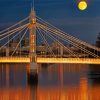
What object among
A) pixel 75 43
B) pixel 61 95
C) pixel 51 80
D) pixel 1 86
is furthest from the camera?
pixel 75 43

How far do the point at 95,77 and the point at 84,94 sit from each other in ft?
32.6

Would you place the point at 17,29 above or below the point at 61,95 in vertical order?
above

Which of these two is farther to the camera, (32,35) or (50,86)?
(32,35)

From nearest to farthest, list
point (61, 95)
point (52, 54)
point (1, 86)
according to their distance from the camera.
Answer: point (61, 95) → point (1, 86) → point (52, 54)

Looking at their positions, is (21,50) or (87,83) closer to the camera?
(87,83)

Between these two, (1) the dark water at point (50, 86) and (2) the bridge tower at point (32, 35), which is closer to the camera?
(1) the dark water at point (50, 86)

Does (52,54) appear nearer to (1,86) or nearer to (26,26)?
(26,26)

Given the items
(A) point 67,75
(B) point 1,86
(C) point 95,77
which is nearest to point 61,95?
(B) point 1,86

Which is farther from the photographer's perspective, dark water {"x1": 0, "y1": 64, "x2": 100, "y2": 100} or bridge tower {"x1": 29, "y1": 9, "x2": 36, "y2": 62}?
bridge tower {"x1": 29, "y1": 9, "x2": 36, "y2": 62}

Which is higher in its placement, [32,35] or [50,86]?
[32,35]

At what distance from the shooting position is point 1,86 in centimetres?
4350

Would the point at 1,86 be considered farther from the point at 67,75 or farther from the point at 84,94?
the point at 67,75

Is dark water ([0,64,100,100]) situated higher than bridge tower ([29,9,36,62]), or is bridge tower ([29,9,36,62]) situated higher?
bridge tower ([29,9,36,62])

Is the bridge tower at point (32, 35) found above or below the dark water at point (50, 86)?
above
